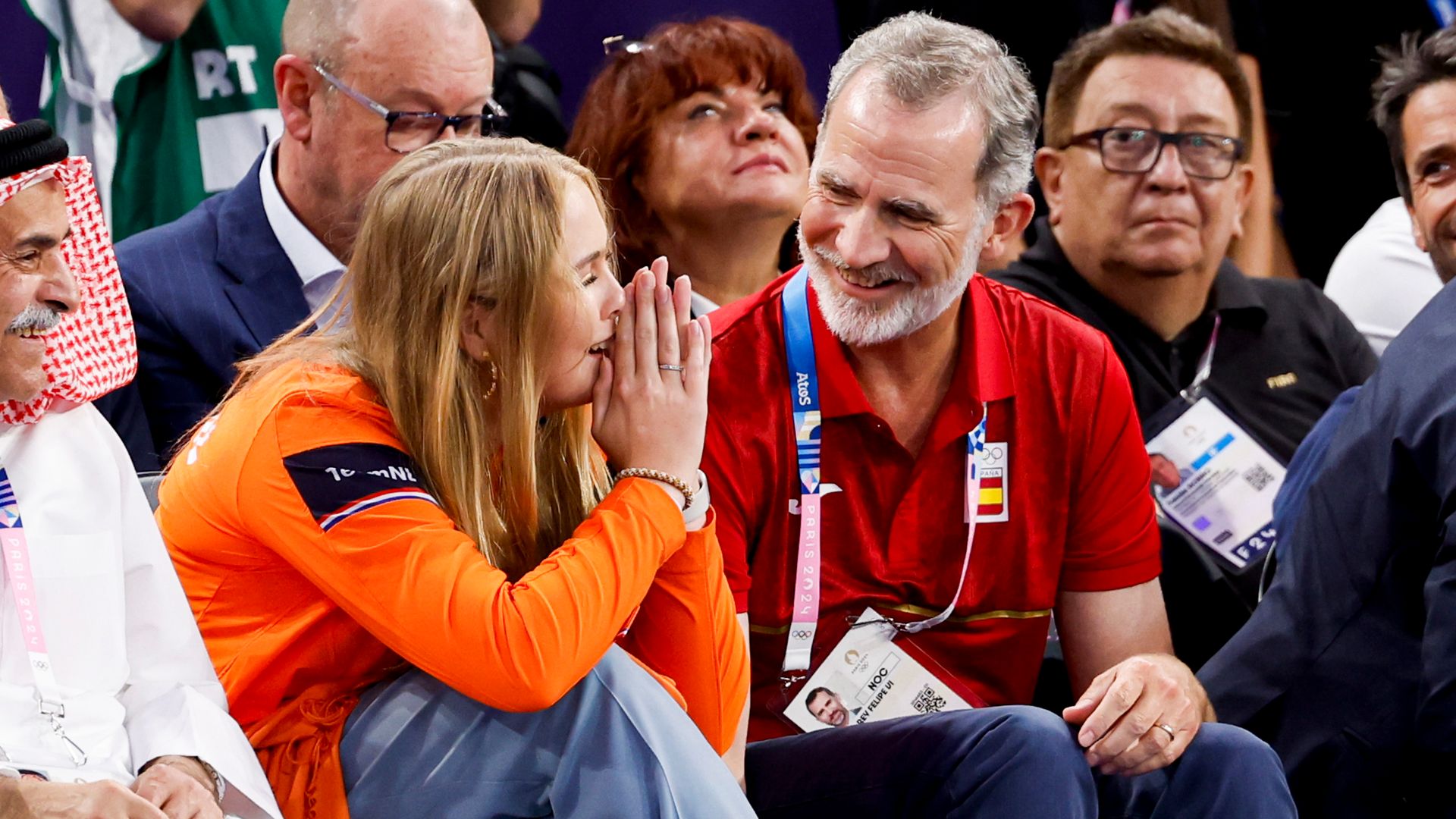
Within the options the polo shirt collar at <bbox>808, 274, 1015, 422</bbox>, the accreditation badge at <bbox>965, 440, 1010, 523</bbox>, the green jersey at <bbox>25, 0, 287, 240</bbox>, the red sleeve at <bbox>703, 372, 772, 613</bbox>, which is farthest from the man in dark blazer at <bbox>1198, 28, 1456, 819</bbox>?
the green jersey at <bbox>25, 0, 287, 240</bbox>

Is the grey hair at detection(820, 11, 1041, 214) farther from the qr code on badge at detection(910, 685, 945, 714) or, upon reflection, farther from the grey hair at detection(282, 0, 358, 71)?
the grey hair at detection(282, 0, 358, 71)


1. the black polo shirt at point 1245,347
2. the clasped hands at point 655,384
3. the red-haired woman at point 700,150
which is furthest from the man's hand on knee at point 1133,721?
the red-haired woman at point 700,150

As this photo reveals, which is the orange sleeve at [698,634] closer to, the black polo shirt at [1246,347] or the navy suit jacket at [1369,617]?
the navy suit jacket at [1369,617]

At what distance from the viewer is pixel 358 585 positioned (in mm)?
1985

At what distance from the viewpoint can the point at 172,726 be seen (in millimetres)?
1964

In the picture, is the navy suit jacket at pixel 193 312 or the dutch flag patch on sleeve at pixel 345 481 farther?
the navy suit jacket at pixel 193 312

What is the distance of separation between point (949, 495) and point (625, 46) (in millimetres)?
1350

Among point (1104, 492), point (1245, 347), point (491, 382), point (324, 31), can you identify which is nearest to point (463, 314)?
point (491, 382)

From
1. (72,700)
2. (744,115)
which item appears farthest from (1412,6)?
(72,700)

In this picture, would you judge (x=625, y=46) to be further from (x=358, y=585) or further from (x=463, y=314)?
(x=358, y=585)

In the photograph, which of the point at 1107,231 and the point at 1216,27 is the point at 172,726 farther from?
the point at 1216,27

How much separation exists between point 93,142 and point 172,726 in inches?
69.4

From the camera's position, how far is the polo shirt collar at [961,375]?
8.34 ft

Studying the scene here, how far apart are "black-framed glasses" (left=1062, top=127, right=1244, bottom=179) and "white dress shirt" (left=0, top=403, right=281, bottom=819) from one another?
2.11 m
